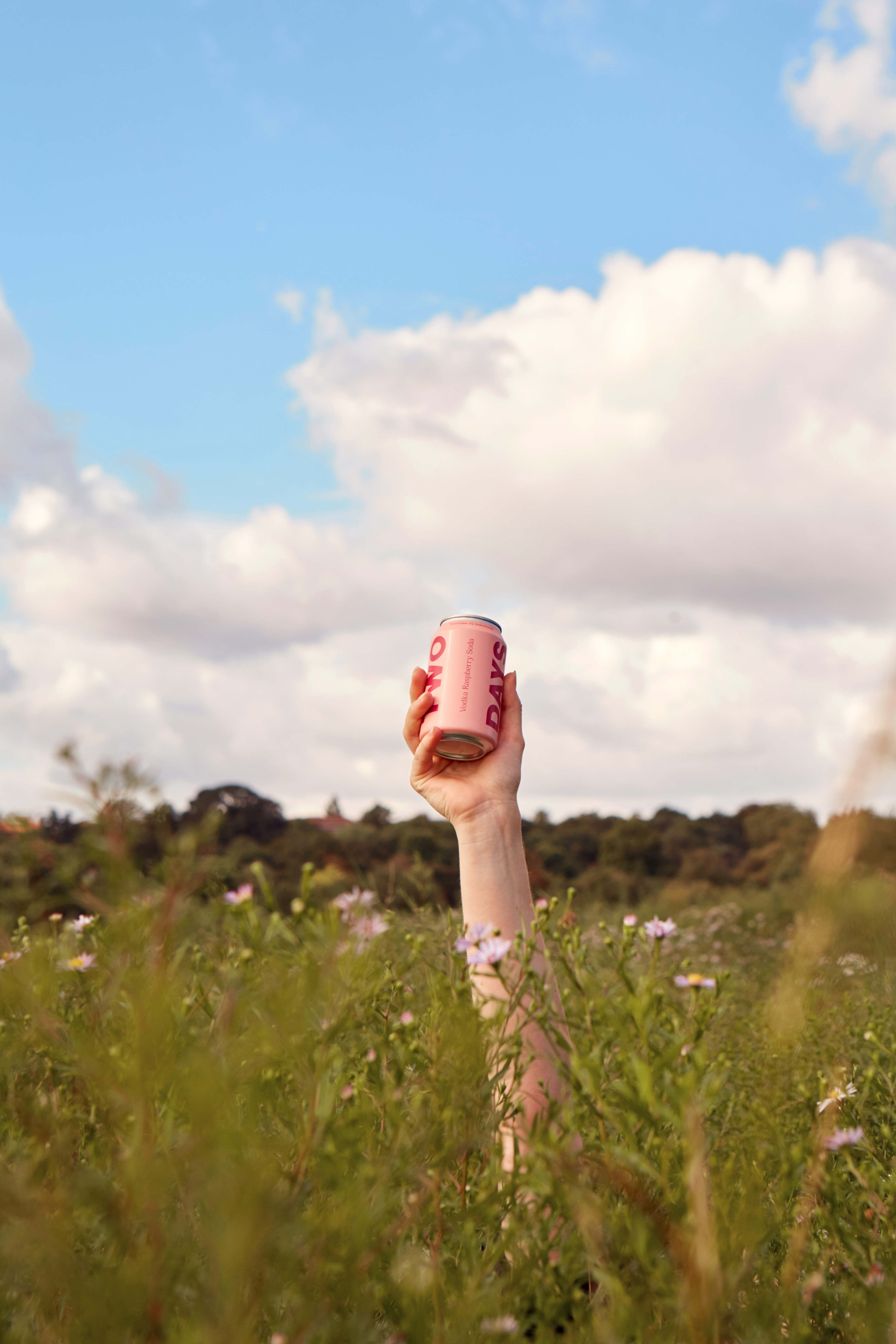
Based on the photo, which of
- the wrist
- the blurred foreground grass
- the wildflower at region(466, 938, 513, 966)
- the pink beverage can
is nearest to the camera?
the blurred foreground grass

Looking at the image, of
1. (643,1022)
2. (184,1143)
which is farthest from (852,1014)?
(184,1143)

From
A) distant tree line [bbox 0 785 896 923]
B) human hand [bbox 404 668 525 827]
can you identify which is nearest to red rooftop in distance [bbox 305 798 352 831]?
distant tree line [bbox 0 785 896 923]

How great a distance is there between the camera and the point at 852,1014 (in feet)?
14.6

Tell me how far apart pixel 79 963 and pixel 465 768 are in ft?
3.62

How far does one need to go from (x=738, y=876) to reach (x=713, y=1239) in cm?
1622

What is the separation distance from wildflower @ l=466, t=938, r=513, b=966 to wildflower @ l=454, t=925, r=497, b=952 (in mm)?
33

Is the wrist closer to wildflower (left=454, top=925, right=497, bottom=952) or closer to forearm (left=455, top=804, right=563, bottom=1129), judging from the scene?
forearm (left=455, top=804, right=563, bottom=1129)

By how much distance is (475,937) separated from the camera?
1845mm

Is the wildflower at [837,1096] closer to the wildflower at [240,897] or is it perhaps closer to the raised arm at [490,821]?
the raised arm at [490,821]

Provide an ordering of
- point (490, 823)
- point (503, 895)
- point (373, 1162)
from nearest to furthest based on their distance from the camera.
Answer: point (373, 1162) → point (503, 895) → point (490, 823)

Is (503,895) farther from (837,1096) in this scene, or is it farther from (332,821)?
(332,821)

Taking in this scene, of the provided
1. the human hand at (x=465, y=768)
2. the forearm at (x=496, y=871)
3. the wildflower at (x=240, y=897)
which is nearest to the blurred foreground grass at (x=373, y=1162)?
the wildflower at (x=240, y=897)

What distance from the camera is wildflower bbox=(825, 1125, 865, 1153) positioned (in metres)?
1.72

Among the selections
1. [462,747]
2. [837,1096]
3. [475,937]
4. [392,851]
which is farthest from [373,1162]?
[392,851]
